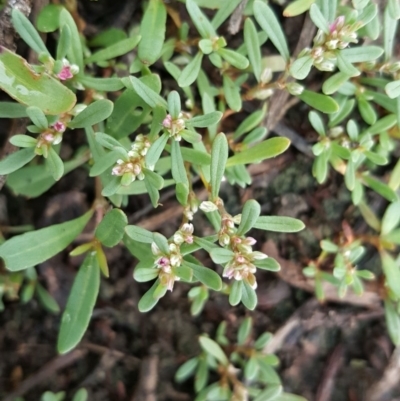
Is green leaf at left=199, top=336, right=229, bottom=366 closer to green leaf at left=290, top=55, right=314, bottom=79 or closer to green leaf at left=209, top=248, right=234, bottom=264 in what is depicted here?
green leaf at left=209, top=248, right=234, bottom=264

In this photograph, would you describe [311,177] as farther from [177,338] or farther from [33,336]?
[33,336]

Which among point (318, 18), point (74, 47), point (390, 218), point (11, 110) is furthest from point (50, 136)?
point (390, 218)

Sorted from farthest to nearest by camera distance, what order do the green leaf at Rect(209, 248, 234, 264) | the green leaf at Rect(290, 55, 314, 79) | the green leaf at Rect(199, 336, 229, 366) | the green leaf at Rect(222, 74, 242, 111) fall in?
the green leaf at Rect(199, 336, 229, 366) → the green leaf at Rect(222, 74, 242, 111) → the green leaf at Rect(290, 55, 314, 79) → the green leaf at Rect(209, 248, 234, 264)

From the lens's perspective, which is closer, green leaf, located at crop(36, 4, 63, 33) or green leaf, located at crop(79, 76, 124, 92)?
green leaf, located at crop(79, 76, 124, 92)

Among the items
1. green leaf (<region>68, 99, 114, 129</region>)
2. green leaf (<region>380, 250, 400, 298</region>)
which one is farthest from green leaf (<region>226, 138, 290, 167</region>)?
green leaf (<region>380, 250, 400, 298</region>)

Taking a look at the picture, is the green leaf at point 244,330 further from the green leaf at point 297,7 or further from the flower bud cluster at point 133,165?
the green leaf at point 297,7

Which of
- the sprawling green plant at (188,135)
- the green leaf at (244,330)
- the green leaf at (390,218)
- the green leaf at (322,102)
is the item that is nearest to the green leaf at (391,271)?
the sprawling green plant at (188,135)

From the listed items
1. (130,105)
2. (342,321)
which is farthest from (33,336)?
(342,321)

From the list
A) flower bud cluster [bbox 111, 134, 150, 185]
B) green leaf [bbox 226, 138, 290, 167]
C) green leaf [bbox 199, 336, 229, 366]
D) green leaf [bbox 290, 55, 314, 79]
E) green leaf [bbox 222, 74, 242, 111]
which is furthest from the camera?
green leaf [bbox 199, 336, 229, 366]
